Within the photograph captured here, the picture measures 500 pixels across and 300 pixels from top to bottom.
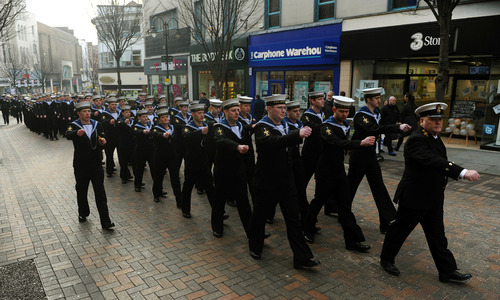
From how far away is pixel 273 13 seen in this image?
19.2m

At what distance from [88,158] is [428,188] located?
513 cm

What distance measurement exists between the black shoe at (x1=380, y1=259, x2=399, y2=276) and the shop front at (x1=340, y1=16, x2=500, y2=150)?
9.48 m

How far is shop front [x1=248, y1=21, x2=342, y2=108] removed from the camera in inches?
637

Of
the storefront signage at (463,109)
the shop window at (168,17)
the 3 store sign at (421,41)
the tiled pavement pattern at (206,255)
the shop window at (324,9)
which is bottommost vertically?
the tiled pavement pattern at (206,255)

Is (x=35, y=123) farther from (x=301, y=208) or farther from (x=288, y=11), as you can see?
(x=301, y=208)

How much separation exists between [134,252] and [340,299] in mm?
2911

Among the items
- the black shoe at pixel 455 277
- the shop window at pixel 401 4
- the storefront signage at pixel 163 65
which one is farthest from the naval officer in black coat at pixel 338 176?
the storefront signage at pixel 163 65

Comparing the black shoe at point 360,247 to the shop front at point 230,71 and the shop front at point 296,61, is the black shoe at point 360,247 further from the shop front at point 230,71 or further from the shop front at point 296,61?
the shop front at point 230,71

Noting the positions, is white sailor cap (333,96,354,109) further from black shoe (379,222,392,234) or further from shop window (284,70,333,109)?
shop window (284,70,333,109)

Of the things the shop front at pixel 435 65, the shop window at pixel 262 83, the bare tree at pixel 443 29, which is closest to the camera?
the bare tree at pixel 443 29

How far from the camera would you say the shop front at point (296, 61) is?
1617 cm

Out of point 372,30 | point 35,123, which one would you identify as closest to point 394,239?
point 372,30

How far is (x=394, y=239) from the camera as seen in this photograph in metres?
4.47

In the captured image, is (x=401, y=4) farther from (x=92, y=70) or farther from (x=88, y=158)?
(x=92, y=70)
